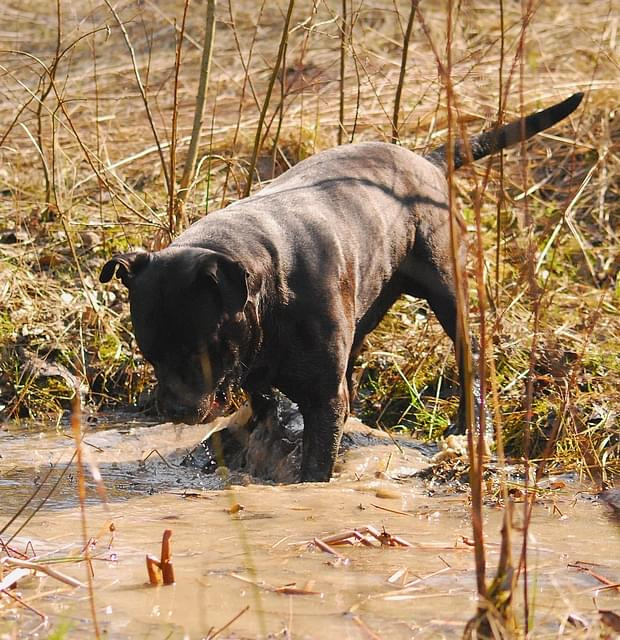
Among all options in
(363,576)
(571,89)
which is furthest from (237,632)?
(571,89)

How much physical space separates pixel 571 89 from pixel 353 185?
4325 mm

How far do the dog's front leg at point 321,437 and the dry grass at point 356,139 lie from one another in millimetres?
685

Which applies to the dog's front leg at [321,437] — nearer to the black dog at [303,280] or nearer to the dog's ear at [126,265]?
the black dog at [303,280]

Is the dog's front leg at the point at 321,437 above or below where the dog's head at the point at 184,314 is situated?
below

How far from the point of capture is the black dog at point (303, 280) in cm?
433

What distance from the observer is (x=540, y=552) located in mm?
3723

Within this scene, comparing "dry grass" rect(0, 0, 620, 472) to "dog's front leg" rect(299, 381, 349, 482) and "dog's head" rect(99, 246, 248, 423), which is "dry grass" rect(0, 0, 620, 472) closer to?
"dog's front leg" rect(299, 381, 349, 482)

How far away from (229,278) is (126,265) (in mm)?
387

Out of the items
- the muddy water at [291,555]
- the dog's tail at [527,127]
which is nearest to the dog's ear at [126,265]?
the muddy water at [291,555]

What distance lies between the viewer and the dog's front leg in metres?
4.89

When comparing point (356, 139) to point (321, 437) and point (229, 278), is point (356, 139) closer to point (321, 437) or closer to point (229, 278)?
point (321, 437)

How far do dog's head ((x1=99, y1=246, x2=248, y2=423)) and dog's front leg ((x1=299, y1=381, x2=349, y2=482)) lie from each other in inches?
23.4

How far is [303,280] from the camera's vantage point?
474cm

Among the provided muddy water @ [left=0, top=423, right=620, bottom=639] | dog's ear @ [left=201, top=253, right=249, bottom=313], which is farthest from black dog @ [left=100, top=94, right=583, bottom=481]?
muddy water @ [left=0, top=423, right=620, bottom=639]
